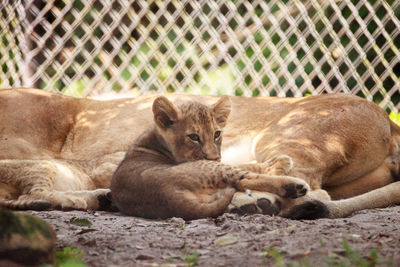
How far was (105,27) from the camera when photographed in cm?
666

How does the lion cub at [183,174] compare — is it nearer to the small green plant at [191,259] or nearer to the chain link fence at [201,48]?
the small green plant at [191,259]

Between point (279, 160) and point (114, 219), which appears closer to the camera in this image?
point (114, 219)

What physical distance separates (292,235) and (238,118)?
7.68ft

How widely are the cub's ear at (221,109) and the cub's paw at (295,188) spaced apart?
0.66m

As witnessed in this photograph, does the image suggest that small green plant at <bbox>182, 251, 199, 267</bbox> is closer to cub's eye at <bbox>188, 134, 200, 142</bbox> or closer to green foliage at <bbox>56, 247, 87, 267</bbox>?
green foliage at <bbox>56, 247, 87, 267</bbox>

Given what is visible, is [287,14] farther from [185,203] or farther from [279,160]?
[185,203]

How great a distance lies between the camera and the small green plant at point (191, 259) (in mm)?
2183

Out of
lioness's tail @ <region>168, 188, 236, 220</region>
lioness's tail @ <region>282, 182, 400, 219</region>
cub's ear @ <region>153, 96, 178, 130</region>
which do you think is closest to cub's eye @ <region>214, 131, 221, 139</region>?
cub's ear @ <region>153, 96, 178, 130</region>

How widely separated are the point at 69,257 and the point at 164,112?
135 centimetres

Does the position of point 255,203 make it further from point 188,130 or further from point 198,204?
point 188,130

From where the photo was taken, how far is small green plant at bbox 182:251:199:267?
2183 millimetres

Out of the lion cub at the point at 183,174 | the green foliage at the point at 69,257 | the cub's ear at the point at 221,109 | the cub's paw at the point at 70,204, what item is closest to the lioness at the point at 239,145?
the cub's paw at the point at 70,204

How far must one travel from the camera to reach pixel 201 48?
669 centimetres

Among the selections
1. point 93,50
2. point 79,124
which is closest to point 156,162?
point 79,124
